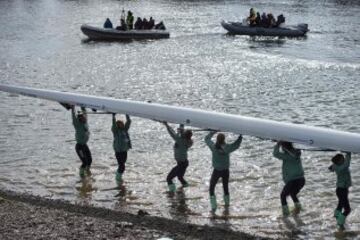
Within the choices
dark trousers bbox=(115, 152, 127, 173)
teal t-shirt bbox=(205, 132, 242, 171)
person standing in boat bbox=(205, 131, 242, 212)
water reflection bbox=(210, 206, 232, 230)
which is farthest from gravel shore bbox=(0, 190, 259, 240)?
dark trousers bbox=(115, 152, 127, 173)

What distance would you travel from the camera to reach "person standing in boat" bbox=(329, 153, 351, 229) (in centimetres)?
1041

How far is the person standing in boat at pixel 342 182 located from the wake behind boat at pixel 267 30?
31410 mm

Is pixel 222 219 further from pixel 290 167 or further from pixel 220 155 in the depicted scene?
pixel 290 167

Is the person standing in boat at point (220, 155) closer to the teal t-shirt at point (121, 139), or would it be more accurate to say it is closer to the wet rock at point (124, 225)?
the wet rock at point (124, 225)

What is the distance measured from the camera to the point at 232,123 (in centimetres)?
1254

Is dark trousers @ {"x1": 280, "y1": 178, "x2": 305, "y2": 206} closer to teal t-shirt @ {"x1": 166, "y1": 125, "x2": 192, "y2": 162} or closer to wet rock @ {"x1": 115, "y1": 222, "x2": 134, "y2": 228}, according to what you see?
teal t-shirt @ {"x1": 166, "y1": 125, "x2": 192, "y2": 162}

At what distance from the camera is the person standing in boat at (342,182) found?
34.1ft

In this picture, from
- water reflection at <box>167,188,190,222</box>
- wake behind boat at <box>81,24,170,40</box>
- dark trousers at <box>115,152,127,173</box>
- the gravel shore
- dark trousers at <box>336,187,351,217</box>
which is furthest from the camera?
wake behind boat at <box>81,24,170,40</box>

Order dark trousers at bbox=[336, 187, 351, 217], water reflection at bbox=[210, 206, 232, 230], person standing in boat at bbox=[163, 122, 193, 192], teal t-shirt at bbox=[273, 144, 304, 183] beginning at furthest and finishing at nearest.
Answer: person standing in boat at bbox=[163, 122, 193, 192], water reflection at bbox=[210, 206, 232, 230], teal t-shirt at bbox=[273, 144, 304, 183], dark trousers at bbox=[336, 187, 351, 217]

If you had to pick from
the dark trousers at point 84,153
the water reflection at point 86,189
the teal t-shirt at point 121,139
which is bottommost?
the water reflection at point 86,189

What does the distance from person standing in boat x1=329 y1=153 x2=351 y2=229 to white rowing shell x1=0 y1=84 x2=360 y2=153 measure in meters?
0.60

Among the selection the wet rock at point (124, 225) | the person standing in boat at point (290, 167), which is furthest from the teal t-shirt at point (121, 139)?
the person standing in boat at point (290, 167)

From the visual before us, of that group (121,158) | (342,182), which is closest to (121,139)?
(121,158)

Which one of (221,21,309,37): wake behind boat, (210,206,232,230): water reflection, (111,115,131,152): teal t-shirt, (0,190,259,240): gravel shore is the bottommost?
(210,206,232,230): water reflection
